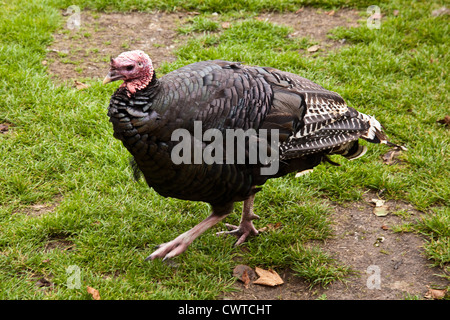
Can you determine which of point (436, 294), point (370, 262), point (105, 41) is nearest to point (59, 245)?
point (370, 262)

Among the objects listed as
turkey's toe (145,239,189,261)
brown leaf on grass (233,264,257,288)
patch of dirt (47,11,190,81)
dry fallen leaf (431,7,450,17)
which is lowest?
brown leaf on grass (233,264,257,288)

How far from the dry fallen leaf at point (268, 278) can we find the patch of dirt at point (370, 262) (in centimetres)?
4

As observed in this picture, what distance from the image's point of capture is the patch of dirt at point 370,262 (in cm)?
371

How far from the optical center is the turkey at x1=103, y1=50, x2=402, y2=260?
3.33 meters

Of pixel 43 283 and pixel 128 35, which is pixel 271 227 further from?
pixel 128 35

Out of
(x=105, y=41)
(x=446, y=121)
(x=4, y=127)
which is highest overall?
(x=105, y=41)

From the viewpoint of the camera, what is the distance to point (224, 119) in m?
3.44

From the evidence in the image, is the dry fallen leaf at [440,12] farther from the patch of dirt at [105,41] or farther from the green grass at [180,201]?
the patch of dirt at [105,41]

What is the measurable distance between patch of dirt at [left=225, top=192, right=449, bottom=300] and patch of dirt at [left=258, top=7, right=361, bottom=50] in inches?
118

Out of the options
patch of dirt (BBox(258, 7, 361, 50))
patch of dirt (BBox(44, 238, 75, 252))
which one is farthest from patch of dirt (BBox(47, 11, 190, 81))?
patch of dirt (BBox(44, 238, 75, 252))

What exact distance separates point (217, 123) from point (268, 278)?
1289 millimetres

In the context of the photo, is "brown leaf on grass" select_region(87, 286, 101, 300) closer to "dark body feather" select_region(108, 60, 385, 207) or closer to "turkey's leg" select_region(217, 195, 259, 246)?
"dark body feather" select_region(108, 60, 385, 207)

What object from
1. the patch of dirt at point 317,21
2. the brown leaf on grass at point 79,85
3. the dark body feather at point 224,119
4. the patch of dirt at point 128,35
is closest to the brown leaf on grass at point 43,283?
the dark body feather at point 224,119
